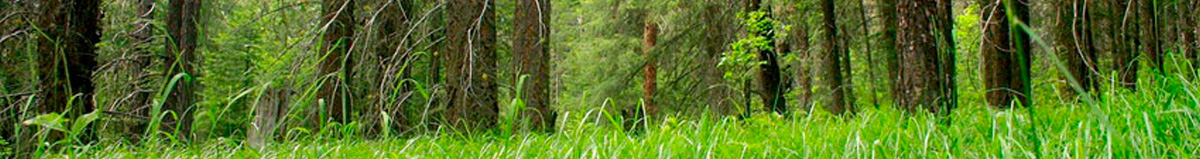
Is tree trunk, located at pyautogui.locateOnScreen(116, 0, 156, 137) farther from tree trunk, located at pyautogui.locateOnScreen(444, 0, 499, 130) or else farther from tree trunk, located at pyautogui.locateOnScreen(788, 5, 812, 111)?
tree trunk, located at pyautogui.locateOnScreen(788, 5, 812, 111)

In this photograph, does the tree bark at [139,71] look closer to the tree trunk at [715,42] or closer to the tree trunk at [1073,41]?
the tree trunk at [715,42]

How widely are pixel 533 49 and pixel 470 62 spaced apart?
2.43 feet

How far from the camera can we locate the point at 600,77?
50.9ft

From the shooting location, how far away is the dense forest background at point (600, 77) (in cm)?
266

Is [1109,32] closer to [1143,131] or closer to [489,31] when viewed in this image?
[489,31]

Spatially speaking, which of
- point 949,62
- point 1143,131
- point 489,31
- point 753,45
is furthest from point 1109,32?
point 1143,131

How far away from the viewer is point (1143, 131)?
250cm

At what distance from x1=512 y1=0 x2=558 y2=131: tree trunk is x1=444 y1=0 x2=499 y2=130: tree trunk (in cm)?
26

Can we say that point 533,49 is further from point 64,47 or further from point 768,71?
point 768,71

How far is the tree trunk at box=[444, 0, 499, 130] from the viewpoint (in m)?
6.18

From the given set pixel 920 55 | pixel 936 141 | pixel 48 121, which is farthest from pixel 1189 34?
pixel 48 121

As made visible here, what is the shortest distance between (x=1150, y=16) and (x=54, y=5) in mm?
7751

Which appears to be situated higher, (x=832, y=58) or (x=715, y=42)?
(x=715, y=42)

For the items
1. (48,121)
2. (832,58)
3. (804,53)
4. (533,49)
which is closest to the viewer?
(48,121)
